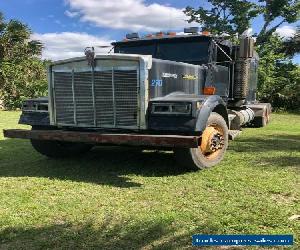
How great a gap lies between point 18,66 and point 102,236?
22.7 meters

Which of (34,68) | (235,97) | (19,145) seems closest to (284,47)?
(34,68)

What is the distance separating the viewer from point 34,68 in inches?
1045

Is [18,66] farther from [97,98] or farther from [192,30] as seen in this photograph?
[97,98]

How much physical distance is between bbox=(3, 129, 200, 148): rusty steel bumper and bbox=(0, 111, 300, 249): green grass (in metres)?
0.55

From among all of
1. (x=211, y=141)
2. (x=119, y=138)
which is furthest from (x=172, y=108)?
(x=211, y=141)

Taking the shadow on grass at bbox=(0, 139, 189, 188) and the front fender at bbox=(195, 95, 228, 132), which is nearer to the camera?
the front fender at bbox=(195, 95, 228, 132)

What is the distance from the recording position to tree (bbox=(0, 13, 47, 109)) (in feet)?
82.3

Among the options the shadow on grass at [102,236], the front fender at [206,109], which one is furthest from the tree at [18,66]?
the shadow on grass at [102,236]

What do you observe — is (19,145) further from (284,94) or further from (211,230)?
(284,94)

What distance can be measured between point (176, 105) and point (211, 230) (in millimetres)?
2554

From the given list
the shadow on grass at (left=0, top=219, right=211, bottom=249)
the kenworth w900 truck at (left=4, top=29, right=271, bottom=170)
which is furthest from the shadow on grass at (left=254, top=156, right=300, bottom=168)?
the shadow on grass at (left=0, top=219, right=211, bottom=249)

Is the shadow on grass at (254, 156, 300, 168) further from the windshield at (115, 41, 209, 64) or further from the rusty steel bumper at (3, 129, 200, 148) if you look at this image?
the windshield at (115, 41, 209, 64)

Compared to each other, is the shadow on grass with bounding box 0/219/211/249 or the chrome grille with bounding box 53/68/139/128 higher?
the chrome grille with bounding box 53/68/139/128

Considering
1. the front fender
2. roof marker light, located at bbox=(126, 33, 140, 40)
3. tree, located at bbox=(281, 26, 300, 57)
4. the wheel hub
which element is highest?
tree, located at bbox=(281, 26, 300, 57)
